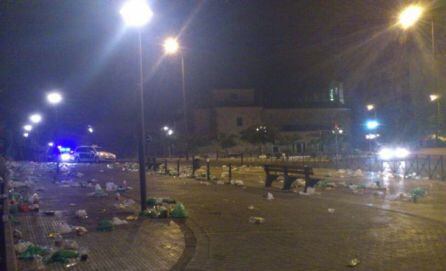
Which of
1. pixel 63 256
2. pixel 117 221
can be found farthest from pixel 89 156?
pixel 63 256

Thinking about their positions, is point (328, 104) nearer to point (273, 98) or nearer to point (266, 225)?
point (273, 98)

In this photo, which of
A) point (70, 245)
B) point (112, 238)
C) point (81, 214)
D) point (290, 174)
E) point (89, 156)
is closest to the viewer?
point (70, 245)

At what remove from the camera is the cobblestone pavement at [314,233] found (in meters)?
10.1

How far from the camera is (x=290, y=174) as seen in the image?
2617 cm

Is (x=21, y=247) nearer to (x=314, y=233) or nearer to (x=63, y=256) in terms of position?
(x=63, y=256)

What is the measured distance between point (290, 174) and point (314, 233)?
43.6ft

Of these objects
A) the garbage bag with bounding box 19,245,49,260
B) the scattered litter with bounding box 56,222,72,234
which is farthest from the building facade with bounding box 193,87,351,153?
the garbage bag with bounding box 19,245,49,260

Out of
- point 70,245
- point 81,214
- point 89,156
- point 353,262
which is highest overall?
point 89,156

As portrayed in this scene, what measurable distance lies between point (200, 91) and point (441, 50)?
42.5 metres

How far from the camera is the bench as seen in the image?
22.6 meters

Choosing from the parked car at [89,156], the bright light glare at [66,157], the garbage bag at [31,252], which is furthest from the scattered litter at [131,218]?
the bright light glare at [66,157]

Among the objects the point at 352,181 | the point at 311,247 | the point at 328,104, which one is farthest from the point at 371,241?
the point at 328,104

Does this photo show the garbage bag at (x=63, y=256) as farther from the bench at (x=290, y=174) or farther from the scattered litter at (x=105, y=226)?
the bench at (x=290, y=174)

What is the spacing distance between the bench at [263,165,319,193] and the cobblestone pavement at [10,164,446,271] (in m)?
1.58
